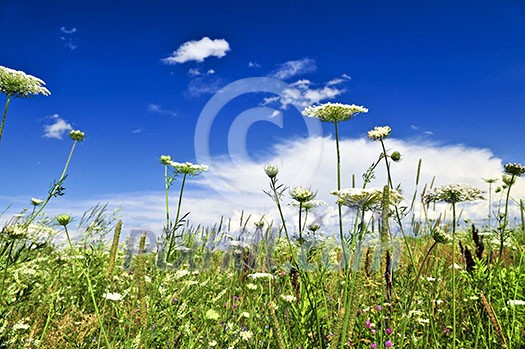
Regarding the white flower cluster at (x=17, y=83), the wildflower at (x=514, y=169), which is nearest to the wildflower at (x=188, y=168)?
the white flower cluster at (x=17, y=83)

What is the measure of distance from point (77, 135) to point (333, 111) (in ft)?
8.80

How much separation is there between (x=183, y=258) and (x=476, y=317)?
329 centimetres

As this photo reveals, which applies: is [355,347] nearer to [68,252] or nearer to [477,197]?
[477,197]

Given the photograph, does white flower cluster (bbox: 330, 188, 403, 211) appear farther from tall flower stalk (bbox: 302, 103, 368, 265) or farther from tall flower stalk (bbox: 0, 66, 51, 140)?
tall flower stalk (bbox: 0, 66, 51, 140)

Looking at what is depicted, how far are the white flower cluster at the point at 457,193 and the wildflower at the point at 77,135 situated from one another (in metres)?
3.36

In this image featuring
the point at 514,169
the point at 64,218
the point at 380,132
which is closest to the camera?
the point at 64,218

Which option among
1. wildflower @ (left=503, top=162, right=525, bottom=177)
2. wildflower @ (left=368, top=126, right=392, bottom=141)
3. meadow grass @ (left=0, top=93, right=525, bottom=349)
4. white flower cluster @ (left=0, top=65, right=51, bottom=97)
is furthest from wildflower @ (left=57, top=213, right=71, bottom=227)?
wildflower @ (left=503, top=162, right=525, bottom=177)

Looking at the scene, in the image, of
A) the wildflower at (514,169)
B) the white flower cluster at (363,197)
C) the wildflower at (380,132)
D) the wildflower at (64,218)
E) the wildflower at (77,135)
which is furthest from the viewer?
the wildflower at (77,135)

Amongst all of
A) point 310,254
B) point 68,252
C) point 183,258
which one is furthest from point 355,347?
point 68,252

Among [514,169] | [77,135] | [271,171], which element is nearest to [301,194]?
[271,171]

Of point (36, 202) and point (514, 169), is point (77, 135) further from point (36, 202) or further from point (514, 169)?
point (514, 169)

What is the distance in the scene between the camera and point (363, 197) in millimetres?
2383

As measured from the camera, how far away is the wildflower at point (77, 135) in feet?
14.3

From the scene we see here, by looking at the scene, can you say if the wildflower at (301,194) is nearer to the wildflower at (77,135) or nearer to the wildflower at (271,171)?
the wildflower at (271,171)
